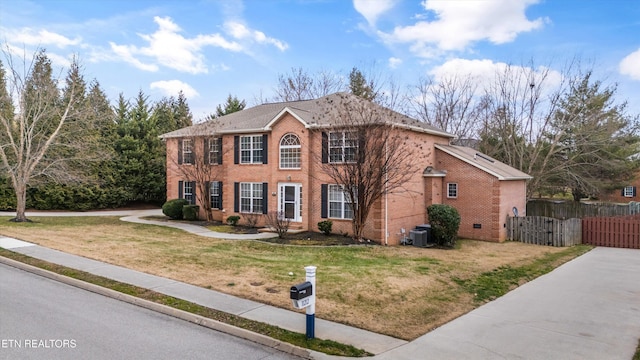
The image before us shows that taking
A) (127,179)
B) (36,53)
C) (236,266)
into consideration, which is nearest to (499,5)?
(236,266)

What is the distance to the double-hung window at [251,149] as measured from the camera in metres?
21.5

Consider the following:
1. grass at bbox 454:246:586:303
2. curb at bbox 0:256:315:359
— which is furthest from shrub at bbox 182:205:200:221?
grass at bbox 454:246:586:303

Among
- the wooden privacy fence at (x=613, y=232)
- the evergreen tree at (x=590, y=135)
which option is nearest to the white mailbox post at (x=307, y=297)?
the wooden privacy fence at (x=613, y=232)

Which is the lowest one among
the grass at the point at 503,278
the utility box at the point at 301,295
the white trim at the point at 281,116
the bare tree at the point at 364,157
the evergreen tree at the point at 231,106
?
the grass at the point at 503,278

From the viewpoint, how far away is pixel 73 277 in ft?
31.5

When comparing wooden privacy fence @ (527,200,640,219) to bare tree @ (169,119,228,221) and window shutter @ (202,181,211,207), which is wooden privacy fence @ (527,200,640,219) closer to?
bare tree @ (169,119,228,221)

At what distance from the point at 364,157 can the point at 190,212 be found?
40.3 ft

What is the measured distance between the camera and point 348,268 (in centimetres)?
1184

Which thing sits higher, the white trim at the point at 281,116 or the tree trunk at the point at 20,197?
the white trim at the point at 281,116

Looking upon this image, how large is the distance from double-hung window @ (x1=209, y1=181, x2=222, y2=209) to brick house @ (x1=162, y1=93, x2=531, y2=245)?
0.20 ft

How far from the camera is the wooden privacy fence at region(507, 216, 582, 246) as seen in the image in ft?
62.3

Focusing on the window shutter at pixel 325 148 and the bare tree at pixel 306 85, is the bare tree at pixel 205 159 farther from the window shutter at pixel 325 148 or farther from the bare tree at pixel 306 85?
the bare tree at pixel 306 85

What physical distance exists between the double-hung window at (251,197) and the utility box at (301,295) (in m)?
15.3

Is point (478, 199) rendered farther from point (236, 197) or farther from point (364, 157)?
point (236, 197)
